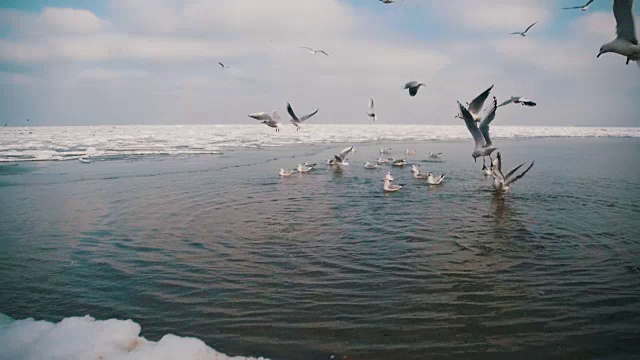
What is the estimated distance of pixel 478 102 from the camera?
951 cm

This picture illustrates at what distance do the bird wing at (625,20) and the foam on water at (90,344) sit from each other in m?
6.37

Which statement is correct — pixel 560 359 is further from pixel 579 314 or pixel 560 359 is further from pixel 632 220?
pixel 632 220

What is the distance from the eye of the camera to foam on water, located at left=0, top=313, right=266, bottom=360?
3604mm

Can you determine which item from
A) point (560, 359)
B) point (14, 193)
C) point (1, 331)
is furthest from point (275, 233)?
point (14, 193)

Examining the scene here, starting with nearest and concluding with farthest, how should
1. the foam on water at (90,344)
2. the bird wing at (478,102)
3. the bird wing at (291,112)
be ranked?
1. the foam on water at (90,344)
2. the bird wing at (478,102)
3. the bird wing at (291,112)

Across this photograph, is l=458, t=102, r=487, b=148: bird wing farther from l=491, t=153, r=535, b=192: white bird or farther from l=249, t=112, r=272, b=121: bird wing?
l=249, t=112, r=272, b=121: bird wing

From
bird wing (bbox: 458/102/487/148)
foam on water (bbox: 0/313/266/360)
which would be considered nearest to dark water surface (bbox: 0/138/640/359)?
foam on water (bbox: 0/313/266/360)

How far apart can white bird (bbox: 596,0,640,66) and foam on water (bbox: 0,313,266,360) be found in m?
6.40

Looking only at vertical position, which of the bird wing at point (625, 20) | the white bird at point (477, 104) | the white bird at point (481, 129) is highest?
the bird wing at point (625, 20)

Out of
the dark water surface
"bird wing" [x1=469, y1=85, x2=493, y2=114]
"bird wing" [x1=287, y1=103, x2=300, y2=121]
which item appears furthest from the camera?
"bird wing" [x1=287, y1=103, x2=300, y2=121]

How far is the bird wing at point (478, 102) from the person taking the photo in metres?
9.37

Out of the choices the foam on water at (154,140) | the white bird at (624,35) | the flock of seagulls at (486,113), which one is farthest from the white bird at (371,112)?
the foam on water at (154,140)

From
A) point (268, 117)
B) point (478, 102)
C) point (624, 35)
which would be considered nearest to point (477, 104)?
point (478, 102)

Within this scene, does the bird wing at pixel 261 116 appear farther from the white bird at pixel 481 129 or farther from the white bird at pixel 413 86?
the white bird at pixel 481 129
